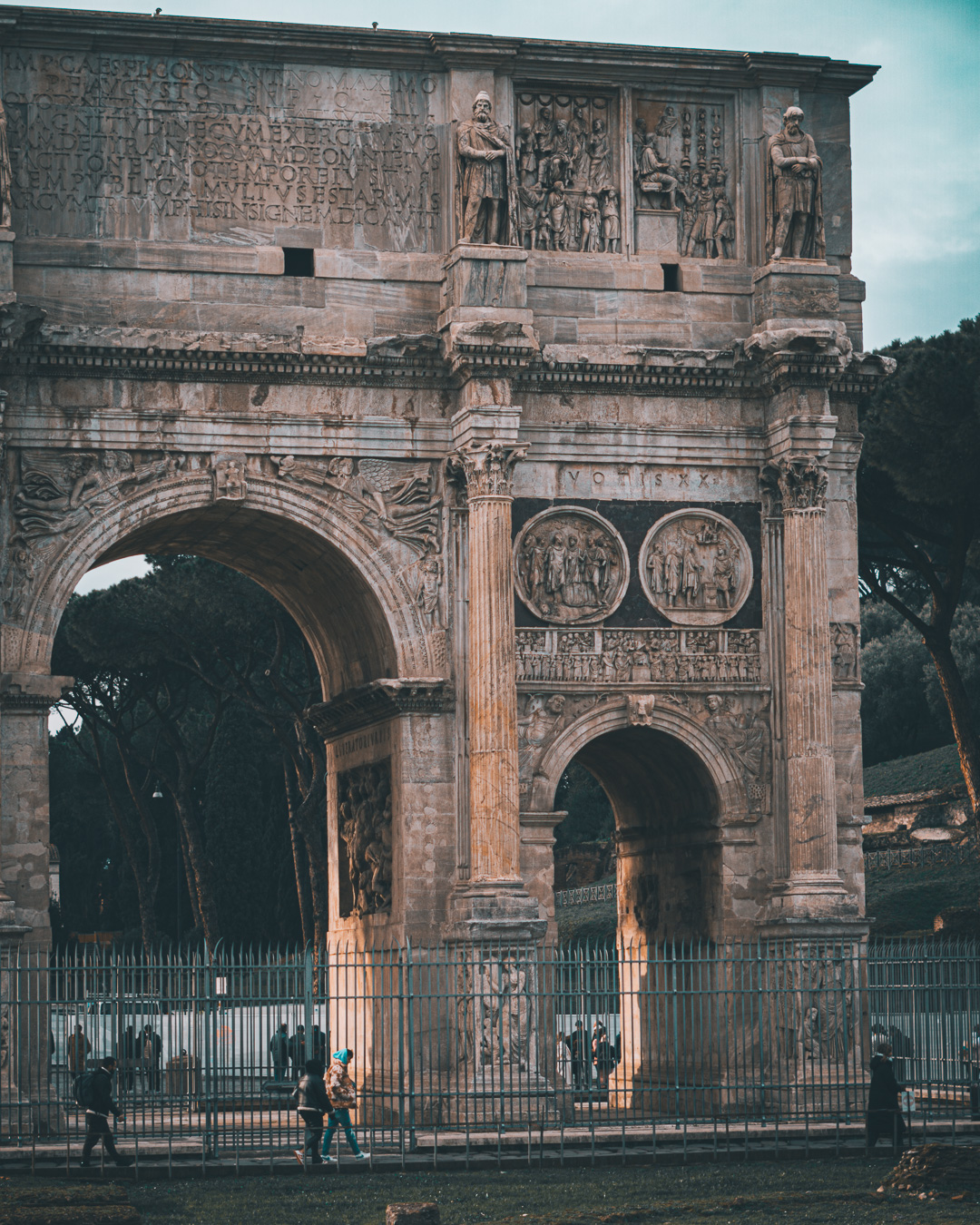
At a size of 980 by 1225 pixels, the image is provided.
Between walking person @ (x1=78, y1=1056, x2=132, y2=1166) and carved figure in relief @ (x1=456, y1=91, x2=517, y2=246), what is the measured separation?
9983 mm

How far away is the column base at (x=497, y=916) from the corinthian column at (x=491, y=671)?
125 mm

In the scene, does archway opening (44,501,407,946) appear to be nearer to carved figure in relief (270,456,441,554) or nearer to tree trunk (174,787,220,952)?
tree trunk (174,787,220,952)

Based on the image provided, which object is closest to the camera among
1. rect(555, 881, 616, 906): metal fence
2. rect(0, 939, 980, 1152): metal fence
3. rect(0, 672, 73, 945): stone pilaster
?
rect(0, 939, 980, 1152): metal fence

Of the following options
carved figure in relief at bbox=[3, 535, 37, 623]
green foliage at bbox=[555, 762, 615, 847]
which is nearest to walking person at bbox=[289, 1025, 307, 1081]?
carved figure in relief at bbox=[3, 535, 37, 623]

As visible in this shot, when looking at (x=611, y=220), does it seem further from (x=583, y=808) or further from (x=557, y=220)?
(x=583, y=808)

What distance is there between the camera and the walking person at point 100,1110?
18.7m

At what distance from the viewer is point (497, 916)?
22828mm

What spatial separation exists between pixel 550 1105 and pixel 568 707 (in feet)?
15.0

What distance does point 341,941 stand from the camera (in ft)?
87.1

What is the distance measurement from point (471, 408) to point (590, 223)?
294cm

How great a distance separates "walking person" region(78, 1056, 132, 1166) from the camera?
18734mm

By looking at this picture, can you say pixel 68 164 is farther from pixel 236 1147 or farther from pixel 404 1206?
pixel 404 1206

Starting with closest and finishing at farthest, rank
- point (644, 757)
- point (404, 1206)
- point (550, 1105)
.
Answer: point (404, 1206) → point (550, 1105) → point (644, 757)

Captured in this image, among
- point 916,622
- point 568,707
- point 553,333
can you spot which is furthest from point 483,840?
point 916,622
